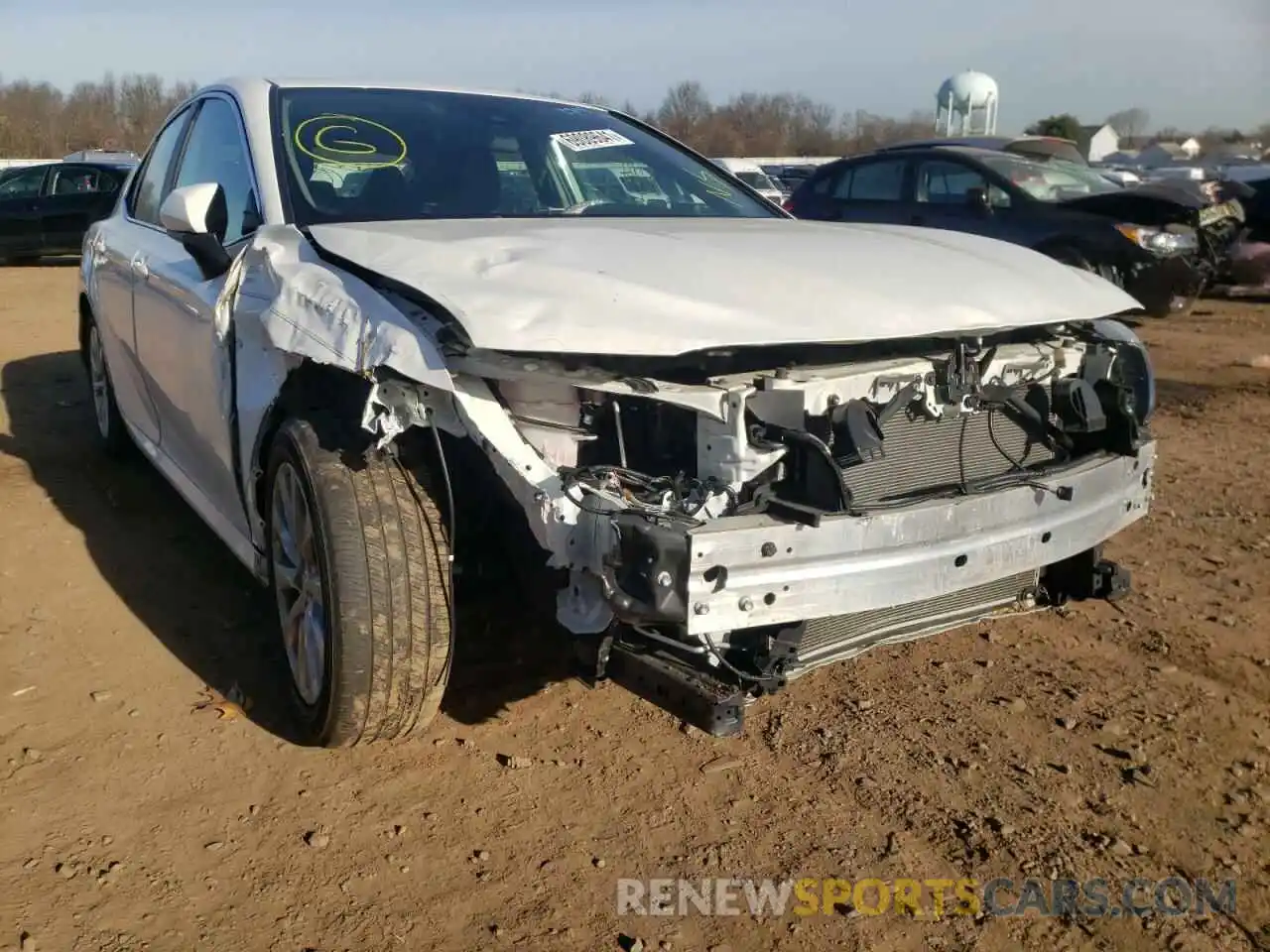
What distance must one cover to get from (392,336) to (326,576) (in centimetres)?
65

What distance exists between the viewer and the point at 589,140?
407 cm

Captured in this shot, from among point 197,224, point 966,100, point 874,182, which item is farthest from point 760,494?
point 966,100

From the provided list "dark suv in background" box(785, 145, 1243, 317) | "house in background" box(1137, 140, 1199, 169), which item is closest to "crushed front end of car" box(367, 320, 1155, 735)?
"dark suv in background" box(785, 145, 1243, 317)

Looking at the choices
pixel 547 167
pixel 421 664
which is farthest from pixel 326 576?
pixel 547 167

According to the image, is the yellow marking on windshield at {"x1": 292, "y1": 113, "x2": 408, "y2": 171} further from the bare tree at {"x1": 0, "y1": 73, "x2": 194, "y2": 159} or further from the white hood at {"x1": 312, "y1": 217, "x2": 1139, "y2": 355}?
the bare tree at {"x1": 0, "y1": 73, "x2": 194, "y2": 159}

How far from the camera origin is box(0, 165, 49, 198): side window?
53.9 feet

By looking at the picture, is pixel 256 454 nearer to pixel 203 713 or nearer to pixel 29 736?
pixel 203 713

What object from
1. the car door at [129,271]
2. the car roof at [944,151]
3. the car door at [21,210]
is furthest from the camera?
the car door at [21,210]

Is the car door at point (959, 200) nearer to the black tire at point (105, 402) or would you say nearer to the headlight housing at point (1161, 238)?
the headlight housing at point (1161, 238)

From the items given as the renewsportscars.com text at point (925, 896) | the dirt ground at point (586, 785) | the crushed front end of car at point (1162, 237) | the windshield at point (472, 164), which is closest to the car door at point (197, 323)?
the windshield at point (472, 164)

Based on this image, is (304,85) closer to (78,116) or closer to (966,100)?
(966,100)

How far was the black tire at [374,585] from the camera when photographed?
2.69 metres

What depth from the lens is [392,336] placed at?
2.43 m

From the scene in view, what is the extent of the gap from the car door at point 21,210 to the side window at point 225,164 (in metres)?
14.3
